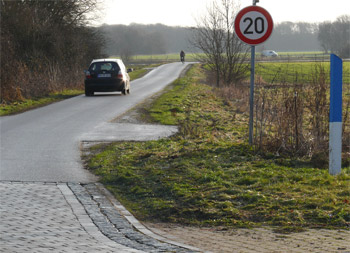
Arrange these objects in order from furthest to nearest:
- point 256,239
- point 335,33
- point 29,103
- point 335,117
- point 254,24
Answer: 1. point 335,33
2. point 29,103
3. point 254,24
4. point 335,117
5. point 256,239

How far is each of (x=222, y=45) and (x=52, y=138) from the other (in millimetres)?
19700

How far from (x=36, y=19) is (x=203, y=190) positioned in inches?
1029

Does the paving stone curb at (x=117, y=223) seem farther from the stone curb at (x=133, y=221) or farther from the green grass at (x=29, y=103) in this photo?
the green grass at (x=29, y=103)

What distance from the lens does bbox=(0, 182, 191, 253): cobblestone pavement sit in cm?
592

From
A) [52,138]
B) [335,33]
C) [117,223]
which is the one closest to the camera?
[117,223]

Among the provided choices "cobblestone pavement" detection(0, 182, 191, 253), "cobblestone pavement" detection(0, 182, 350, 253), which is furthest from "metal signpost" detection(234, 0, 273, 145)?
"cobblestone pavement" detection(0, 182, 350, 253)

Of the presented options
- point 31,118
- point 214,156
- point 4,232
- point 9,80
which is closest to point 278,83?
point 214,156

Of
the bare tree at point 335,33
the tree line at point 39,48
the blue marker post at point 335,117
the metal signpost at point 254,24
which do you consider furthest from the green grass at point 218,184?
the bare tree at point 335,33

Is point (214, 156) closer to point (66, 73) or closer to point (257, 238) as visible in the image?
point (257, 238)

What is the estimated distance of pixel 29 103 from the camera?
24578 millimetres

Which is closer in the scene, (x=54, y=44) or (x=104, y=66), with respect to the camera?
(x=104, y=66)

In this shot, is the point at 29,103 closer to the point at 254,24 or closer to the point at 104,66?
the point at 104,66

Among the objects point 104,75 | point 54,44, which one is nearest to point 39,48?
point 54,44

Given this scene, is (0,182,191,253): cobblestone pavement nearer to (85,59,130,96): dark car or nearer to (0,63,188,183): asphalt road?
(0,63,188,183): asphalt road
